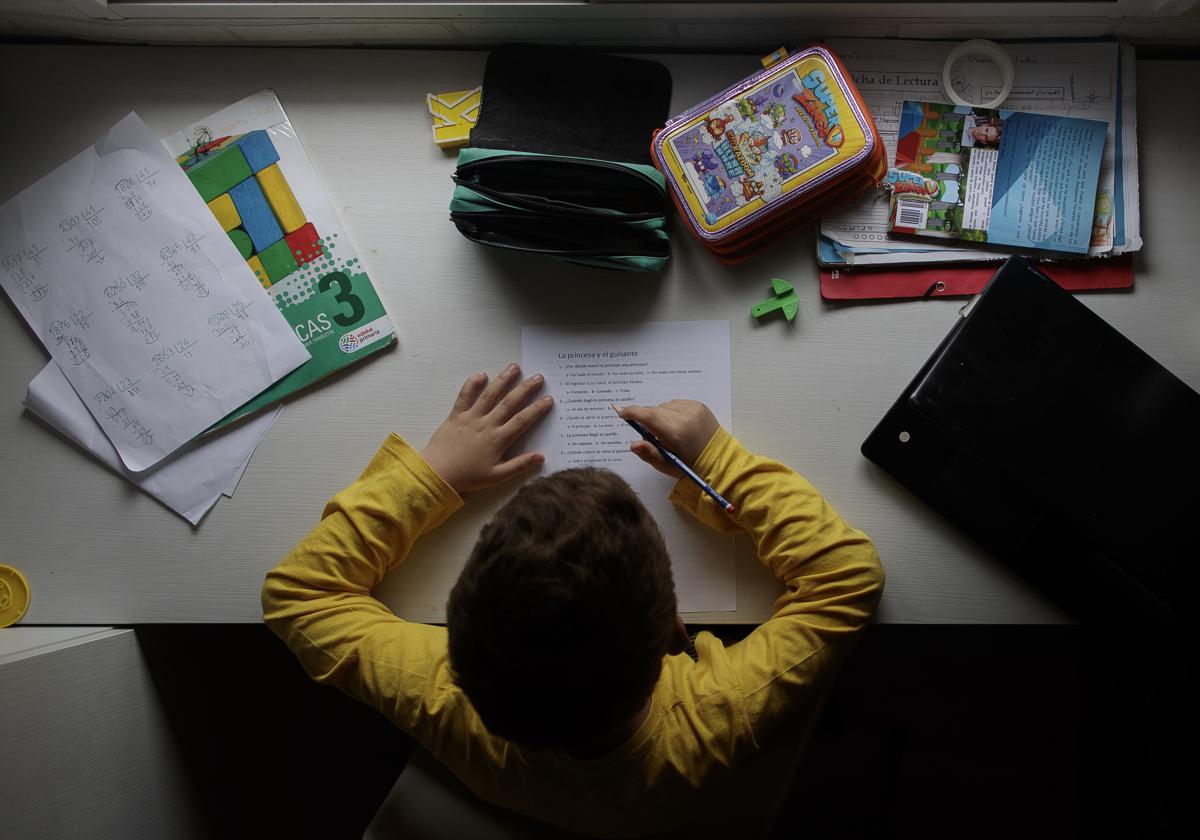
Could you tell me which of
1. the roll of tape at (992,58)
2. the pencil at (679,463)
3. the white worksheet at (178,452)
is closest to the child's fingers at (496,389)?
the pencil at (679,463)

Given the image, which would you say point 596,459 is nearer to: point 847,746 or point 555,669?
point 555,669

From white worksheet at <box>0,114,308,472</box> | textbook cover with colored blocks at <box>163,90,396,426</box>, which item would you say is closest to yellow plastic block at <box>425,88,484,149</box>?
textbook cover with colored blocks at <box>163,90,396,426</box>

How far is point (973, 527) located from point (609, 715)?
42 cm

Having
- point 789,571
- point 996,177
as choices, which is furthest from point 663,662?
point 996,177

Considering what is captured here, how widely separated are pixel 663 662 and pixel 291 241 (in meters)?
0.61

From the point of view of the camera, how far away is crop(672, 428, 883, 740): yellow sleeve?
758 millimetres

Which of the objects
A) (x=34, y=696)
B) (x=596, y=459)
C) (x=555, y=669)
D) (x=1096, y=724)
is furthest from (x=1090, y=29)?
(x=34, y=696)

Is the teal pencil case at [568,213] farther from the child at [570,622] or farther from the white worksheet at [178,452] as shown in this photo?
the white worksheet at [178,452]

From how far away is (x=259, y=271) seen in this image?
90cm

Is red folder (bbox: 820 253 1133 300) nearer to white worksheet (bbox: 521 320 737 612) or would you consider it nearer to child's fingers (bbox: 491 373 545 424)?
white worksheet (bbox: 521 320 737 612)

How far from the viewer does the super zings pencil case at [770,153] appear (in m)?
0.83

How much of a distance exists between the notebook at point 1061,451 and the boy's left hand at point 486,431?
0.38 m

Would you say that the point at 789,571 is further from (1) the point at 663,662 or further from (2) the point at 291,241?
(2) the point at 291,241

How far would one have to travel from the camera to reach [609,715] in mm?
655
